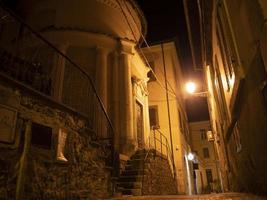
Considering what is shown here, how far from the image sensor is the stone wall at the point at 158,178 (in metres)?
8.77

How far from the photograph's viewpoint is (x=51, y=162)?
441cm

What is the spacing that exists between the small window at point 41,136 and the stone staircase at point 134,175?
401 centimetres

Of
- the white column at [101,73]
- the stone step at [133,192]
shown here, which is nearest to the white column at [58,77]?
the white column at [101,73]

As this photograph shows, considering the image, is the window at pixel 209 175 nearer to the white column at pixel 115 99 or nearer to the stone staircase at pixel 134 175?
the stone staircase at pixel 134 175

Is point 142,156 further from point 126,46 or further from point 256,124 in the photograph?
point 256,124

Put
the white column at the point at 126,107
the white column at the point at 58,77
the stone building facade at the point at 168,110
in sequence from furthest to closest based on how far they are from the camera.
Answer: the stone building facade at the point at 168,110 → the white column at the point at 126,107 → the white column at the point at 58,77

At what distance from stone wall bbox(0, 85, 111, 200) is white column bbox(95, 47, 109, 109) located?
4.99 metres

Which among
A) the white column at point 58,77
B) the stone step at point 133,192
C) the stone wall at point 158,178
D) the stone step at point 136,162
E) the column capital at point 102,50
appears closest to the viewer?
the stone step at point 133,192

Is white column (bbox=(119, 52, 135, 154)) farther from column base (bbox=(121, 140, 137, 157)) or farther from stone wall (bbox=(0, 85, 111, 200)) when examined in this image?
stone wall (bbox=(0, 85, 111, 200))

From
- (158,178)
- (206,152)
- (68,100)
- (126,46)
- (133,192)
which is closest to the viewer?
(133,192)

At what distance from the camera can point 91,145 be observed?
605 centimetres

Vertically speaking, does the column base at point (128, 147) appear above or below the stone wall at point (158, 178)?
above

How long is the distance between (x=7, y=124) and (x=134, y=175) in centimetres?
620

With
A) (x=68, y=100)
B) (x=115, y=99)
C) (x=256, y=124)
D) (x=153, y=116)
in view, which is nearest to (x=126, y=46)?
(x=115, y=99)
